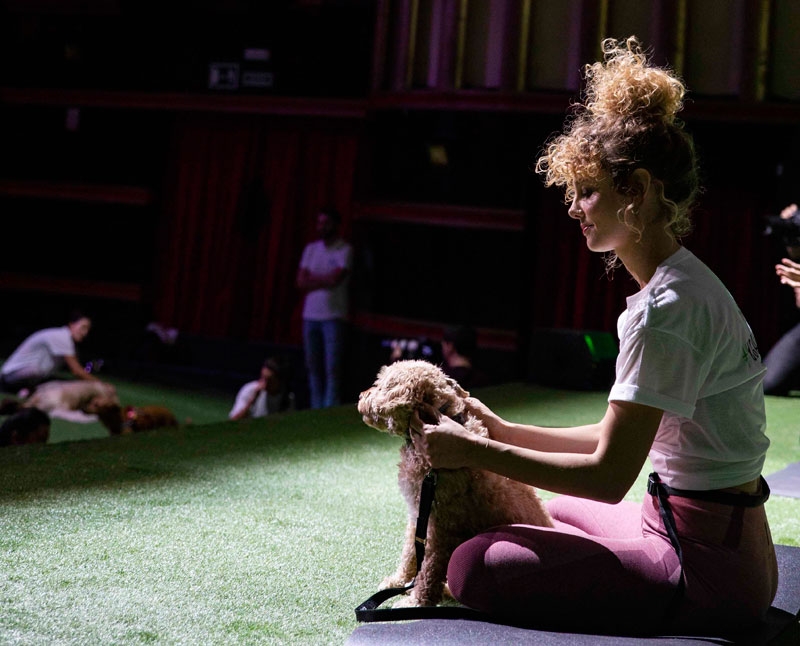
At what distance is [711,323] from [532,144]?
713 cm

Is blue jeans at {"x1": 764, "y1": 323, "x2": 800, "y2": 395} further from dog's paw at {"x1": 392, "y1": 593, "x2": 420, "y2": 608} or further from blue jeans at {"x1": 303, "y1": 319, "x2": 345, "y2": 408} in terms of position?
dog's paw at {"x1": 392, "y1": 593, "x2": 420, "y2": 608}

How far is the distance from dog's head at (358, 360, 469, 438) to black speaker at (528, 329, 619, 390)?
5093 mm

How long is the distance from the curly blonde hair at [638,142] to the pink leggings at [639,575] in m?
0.55

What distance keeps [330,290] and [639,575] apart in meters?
5.90

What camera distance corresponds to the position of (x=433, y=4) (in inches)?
331

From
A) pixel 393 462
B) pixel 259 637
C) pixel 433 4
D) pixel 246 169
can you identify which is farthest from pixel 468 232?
pixel 259 637

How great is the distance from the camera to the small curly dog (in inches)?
73.4

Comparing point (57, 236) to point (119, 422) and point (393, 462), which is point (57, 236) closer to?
point (119, 422)

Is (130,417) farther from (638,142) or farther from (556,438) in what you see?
(638,142)

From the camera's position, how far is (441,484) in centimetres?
190

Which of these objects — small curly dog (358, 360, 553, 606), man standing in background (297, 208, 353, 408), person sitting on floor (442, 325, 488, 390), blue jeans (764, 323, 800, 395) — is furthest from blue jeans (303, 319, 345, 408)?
small curly dog (358, 360, 553, 606)

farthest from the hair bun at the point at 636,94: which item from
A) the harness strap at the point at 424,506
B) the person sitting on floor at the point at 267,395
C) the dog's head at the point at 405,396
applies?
the person sitting on floor at the point at 267,395

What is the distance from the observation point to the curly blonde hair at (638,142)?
1.66m

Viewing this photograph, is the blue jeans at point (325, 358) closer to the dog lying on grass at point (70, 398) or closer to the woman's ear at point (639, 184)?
the dog lying on grass at point (70, 398)
